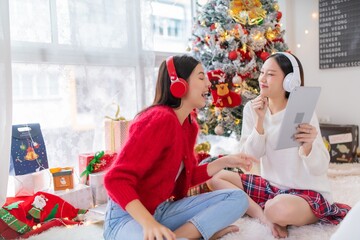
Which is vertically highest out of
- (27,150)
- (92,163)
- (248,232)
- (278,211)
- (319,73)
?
(319,73)

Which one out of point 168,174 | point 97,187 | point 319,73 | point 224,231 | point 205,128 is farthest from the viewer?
point 319,73

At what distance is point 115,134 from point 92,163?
232 mm

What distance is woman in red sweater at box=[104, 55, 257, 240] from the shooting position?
89 cm

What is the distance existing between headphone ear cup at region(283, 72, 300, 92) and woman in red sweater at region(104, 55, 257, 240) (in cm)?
34

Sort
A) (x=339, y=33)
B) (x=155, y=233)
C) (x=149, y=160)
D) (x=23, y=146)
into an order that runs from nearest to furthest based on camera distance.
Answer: (x=155, y=233) < (x=149, y=160) < (x=23, y=146) < (x=339, y=33)

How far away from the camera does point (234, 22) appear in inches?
88.6

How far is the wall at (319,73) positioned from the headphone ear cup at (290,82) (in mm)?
1772

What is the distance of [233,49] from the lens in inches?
86.7

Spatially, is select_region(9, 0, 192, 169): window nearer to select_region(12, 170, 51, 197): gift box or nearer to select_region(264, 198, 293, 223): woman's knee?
select_region(12, 170, 51, 197): gift box

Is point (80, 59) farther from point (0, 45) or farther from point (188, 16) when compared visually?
point (188, 16)

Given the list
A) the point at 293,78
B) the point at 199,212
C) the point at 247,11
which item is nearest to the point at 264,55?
the point at 247,11

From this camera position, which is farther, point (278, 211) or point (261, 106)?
point (261, 106)

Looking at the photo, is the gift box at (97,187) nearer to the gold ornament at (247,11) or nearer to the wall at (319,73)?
the gold ornament at (247,11)

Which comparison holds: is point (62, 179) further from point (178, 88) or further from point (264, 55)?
point (264, 55)
